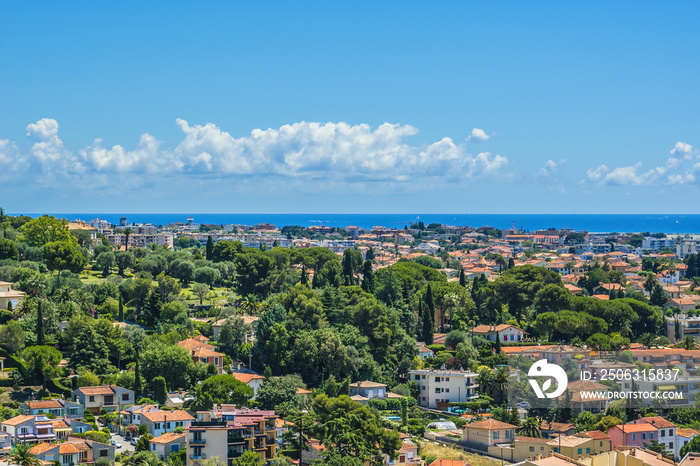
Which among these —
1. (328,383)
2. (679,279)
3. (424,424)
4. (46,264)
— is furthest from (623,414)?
(679,279)

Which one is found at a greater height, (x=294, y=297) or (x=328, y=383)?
(x=294, y=297)

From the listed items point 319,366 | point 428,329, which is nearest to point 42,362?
point 319,366

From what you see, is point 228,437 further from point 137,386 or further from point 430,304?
point 430,304

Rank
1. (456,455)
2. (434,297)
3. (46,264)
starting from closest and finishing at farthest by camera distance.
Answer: (456,455) → (46,264) → (434,297)

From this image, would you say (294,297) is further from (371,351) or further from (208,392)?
(208,392)

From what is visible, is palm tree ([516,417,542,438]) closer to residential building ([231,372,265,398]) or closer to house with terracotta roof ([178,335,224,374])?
residential building ([231,372,265,398])

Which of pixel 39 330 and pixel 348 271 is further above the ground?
pixel 348 271
